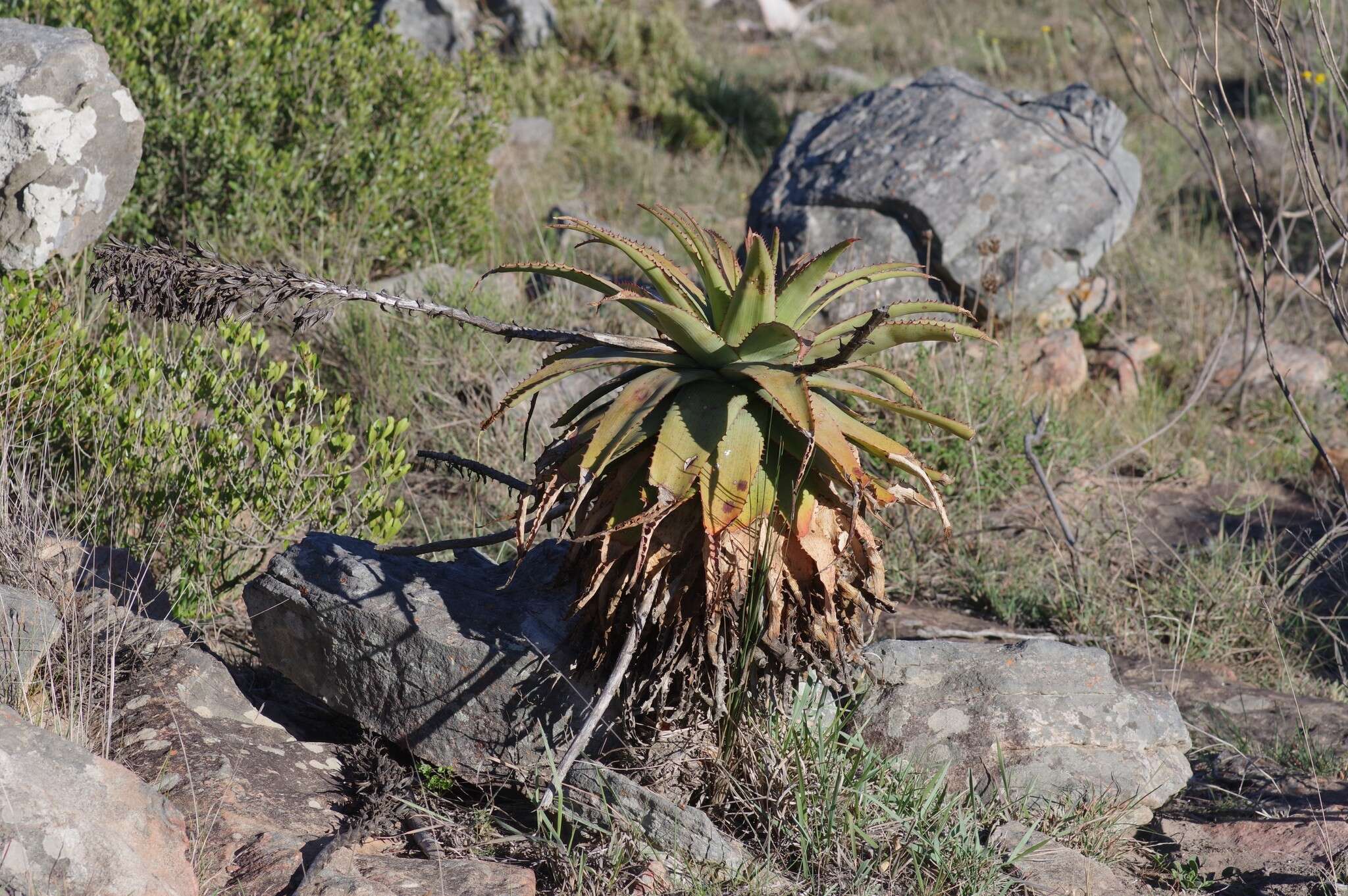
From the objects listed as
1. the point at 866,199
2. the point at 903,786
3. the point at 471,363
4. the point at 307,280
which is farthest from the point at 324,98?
the point at 903,786

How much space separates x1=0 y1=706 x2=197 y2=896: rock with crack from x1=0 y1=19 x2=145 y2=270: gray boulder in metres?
2.56

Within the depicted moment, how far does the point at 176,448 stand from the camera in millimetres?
3625

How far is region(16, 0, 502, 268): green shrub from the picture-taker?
17.5 ft

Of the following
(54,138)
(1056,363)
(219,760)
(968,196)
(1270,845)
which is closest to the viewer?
(219,760)

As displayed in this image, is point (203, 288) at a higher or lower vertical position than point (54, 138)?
higher

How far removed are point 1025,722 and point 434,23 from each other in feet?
26.5

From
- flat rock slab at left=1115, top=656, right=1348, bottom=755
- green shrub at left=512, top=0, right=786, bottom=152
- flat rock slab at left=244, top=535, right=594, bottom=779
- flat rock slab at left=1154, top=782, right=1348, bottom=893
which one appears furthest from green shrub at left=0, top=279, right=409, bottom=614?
green shrub at left=512, top=0, right=786, bottom=152

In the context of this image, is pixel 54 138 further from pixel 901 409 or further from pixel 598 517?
pixel 901 409

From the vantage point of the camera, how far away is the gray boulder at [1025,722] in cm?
301

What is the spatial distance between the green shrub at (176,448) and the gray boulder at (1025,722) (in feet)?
5.51

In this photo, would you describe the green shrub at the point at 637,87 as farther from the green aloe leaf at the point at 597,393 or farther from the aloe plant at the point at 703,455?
the aloe plant at the point at 703,455

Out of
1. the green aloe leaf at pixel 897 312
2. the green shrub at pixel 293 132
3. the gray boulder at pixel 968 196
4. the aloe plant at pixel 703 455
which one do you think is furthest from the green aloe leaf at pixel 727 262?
the gray boulder at pixel 968 196

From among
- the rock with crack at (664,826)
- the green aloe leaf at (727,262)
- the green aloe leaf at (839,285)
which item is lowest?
the rock with crack at (664,826)

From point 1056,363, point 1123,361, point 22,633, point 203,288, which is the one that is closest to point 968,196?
point 1056,363
